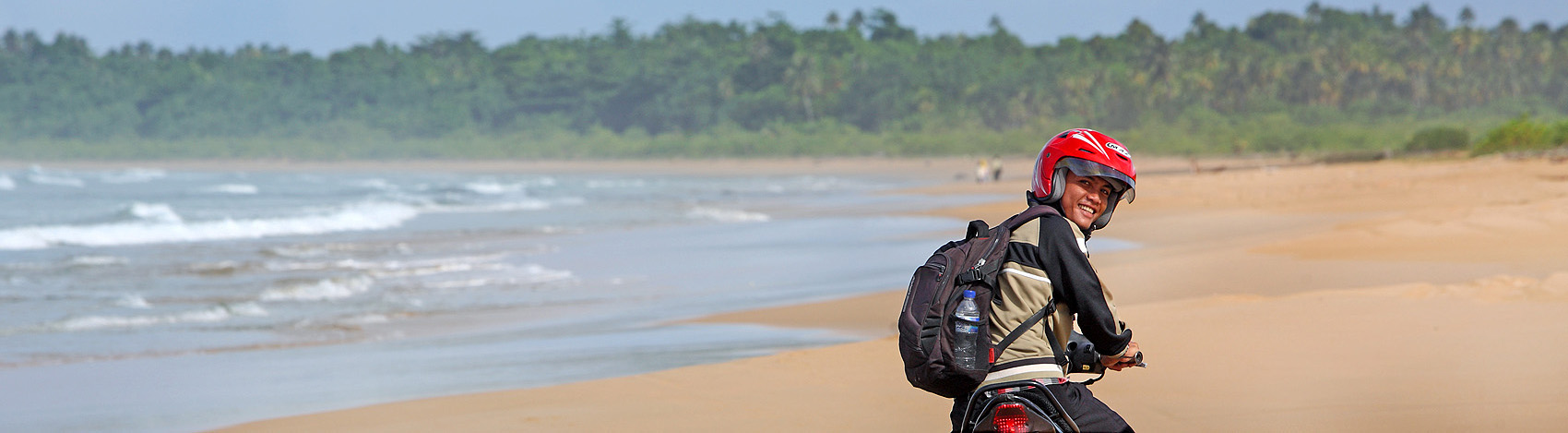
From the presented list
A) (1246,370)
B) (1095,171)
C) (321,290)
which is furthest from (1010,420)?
(321,290)

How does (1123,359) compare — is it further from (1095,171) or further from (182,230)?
(182,230)

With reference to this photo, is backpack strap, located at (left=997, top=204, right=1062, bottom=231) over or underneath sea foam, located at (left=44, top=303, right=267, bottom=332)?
over

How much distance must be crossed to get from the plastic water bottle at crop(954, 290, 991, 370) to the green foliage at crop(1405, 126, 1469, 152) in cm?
4020

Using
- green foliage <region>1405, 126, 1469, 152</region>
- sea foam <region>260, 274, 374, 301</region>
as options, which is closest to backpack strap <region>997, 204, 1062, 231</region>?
sea foam <region>260, 274, 374, 301</region>

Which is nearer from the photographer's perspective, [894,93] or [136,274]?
[136,274]

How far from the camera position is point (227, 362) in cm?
837

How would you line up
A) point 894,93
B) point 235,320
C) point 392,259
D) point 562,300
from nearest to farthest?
point 235,320 < point 562,300 < point 392,259 < point 894,93

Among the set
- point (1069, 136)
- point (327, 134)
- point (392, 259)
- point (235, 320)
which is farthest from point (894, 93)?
point (1069, 136)

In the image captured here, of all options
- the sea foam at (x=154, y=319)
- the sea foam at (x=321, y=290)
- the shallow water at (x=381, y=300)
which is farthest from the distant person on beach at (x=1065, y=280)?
the sea foam at (x=321, y=290)

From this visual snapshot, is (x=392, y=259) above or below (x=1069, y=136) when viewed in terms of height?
below

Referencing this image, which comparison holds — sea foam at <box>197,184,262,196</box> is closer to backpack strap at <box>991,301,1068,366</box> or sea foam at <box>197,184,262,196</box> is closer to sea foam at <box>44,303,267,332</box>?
sea foam at <box>44,303,267,332</box>

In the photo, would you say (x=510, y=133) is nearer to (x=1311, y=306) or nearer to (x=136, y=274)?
(x=136, y=274)

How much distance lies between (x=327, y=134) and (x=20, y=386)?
367ft

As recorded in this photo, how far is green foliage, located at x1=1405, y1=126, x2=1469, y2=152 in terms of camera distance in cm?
3969
